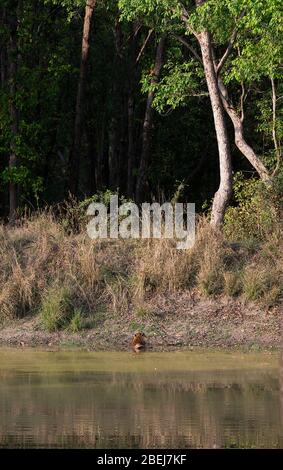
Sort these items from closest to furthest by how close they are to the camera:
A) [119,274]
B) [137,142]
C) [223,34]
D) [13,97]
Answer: [119,274] → [223,34] → [13,97] → [137,142]

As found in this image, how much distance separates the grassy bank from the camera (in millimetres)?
20484

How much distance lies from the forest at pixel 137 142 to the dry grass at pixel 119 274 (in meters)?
0.02

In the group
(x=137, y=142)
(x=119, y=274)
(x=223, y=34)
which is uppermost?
(x=223, y=34)

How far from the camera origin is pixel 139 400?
14359 millimetres

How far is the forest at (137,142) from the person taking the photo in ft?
70.6

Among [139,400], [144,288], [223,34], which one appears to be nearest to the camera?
[139,400]

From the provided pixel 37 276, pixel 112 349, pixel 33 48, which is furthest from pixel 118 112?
pixel 112 349

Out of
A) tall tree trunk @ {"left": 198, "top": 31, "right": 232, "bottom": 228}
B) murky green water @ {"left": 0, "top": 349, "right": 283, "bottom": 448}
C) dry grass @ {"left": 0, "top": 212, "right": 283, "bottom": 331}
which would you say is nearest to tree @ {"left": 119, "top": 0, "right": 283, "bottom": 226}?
tall tree trunk @ {"left": 198, "top": 31, "right": 232, "bottom": 228}

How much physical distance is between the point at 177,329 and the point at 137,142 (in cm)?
2100

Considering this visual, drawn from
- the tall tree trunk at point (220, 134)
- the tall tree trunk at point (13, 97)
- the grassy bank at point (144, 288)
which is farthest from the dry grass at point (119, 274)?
the tall tree trunk at point (13, 97)

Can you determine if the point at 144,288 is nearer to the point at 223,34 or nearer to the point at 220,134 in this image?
the point at 220,134

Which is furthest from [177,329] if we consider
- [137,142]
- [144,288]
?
[137,142]

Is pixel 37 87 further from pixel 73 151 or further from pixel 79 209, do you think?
pixel 79 209

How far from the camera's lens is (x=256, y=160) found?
2667cm
